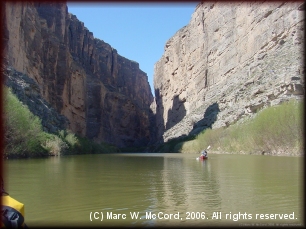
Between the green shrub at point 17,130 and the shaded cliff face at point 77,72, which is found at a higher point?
the shaded cliff face at point 77,72

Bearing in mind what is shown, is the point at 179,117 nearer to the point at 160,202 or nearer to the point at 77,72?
the point at 77,72

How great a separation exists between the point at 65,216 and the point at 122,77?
125973 millimetres

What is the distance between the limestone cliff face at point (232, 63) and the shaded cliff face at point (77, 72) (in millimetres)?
14170

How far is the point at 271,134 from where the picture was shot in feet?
95.4

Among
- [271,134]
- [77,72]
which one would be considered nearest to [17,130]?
[271,134]

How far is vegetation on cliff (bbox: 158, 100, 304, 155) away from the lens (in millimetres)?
25750

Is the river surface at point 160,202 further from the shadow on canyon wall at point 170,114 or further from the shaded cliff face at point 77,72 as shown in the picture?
the shadow on canyon wall at point 170,114

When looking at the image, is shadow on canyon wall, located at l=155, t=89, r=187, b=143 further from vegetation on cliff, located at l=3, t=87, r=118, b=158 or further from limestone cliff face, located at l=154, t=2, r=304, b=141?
vegetation on cliff, located at l=3, t=87, r=118, b=158

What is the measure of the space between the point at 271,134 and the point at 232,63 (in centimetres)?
3355

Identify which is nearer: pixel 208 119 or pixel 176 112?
pixel 208 119

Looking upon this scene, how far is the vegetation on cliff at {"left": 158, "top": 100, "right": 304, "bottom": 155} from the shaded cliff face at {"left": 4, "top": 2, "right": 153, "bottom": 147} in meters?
28.0

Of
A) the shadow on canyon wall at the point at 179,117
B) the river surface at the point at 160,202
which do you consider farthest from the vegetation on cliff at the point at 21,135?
the shadow on canyon wall at the point at 179,117

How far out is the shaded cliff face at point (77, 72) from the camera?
48250 mm

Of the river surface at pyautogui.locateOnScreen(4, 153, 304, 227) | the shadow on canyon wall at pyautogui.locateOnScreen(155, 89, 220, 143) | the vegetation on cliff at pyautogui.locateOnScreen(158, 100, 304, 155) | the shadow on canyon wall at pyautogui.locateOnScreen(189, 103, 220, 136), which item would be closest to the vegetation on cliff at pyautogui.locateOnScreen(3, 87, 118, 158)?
the river surface at pyautogui.locateOnScreen(4, 153, 304, 227)
